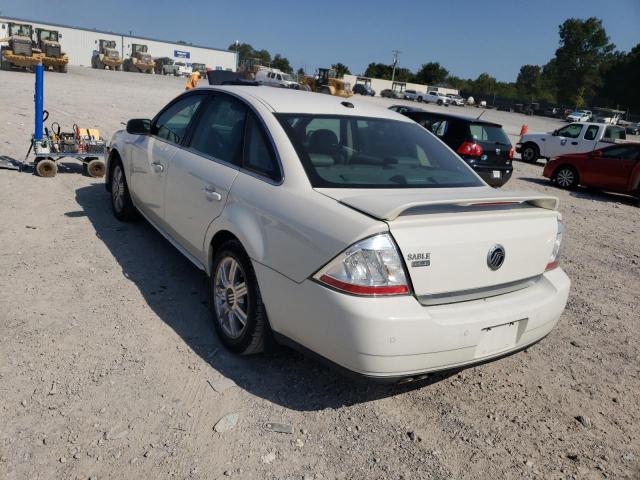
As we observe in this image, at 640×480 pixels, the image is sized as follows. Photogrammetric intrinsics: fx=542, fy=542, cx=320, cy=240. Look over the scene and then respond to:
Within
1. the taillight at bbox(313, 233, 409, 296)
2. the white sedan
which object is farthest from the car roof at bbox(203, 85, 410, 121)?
the taillight at bbox(313, 233, 409, 296)

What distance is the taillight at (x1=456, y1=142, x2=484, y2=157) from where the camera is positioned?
10810mm

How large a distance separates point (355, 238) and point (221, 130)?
1902mm

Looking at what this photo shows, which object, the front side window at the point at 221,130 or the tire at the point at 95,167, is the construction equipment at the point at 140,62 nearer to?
the tire at the point at 95,167

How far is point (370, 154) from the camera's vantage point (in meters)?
3.67

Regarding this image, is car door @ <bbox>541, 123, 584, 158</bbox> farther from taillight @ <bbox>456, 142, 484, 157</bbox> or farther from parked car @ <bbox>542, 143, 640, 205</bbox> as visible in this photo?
taillight @ <bbox>456, 142, 484, 157</bbox>

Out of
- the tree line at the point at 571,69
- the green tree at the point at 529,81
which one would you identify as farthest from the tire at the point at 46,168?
the green tree at the point at 529,81

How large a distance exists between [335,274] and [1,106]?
606 inches

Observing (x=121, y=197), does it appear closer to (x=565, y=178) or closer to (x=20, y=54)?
(x=565, y=178)

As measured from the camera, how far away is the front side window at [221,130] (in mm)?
3783

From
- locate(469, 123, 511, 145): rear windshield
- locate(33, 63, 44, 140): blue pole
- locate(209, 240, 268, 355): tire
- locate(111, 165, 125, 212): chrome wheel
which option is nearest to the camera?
locate(209, 240, 268, 355): tire

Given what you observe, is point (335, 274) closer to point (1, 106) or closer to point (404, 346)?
point (404, 346)

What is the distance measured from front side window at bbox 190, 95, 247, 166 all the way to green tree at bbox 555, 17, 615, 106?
397 ft

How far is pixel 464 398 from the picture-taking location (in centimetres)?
332

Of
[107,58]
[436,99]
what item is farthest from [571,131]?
[436,99]
